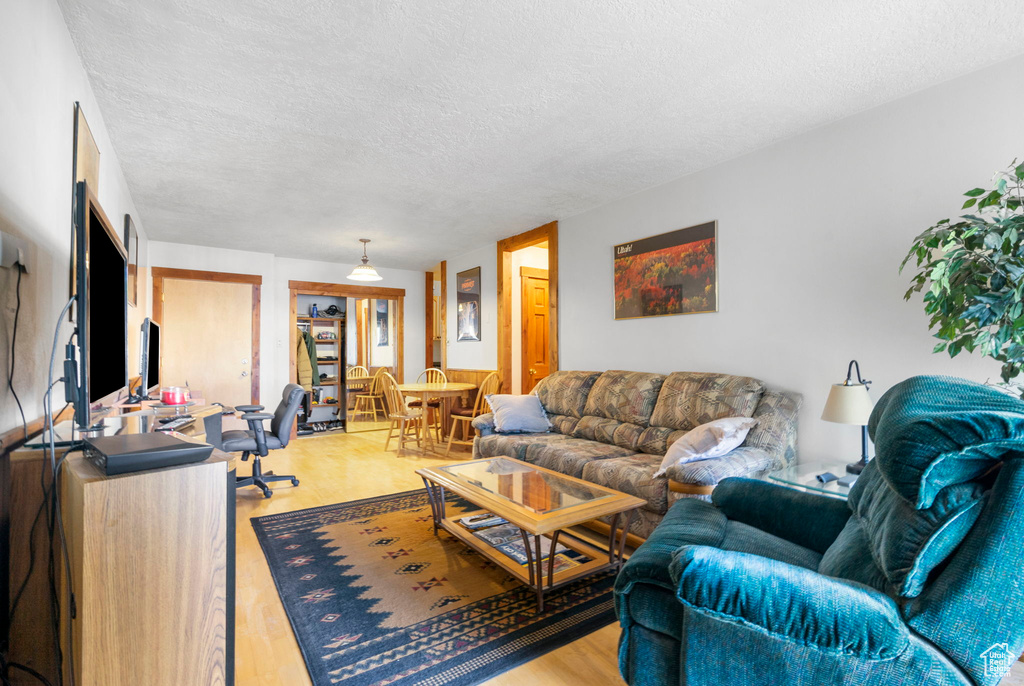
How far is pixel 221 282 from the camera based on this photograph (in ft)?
20.2

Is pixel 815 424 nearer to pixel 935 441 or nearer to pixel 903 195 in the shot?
pixel 903 195

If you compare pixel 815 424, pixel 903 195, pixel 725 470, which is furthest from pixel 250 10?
pixel 815 424

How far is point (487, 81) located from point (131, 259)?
11.0 ft

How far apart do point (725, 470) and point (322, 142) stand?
298 centimetres

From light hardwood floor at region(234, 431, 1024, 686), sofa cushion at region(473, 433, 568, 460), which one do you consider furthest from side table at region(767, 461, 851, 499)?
sofa cushion at region(473, 433, 568, 460)

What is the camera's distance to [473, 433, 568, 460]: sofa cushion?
3816 mm

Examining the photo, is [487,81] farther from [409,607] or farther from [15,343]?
[409,607]

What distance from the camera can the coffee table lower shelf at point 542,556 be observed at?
2150mm

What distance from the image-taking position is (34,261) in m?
1.62

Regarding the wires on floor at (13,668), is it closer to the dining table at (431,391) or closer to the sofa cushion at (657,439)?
the sofa cushion at (657,439)

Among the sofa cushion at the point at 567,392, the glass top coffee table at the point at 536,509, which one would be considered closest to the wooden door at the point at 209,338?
the sofa cushion at the point at 567,392

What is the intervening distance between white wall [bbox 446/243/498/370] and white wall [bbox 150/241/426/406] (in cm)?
131

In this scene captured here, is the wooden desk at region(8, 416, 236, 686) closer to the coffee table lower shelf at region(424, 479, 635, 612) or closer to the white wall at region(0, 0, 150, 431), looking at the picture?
the white wall at region(0, 0, 150, 431)

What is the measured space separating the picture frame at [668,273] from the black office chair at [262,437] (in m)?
2.74
